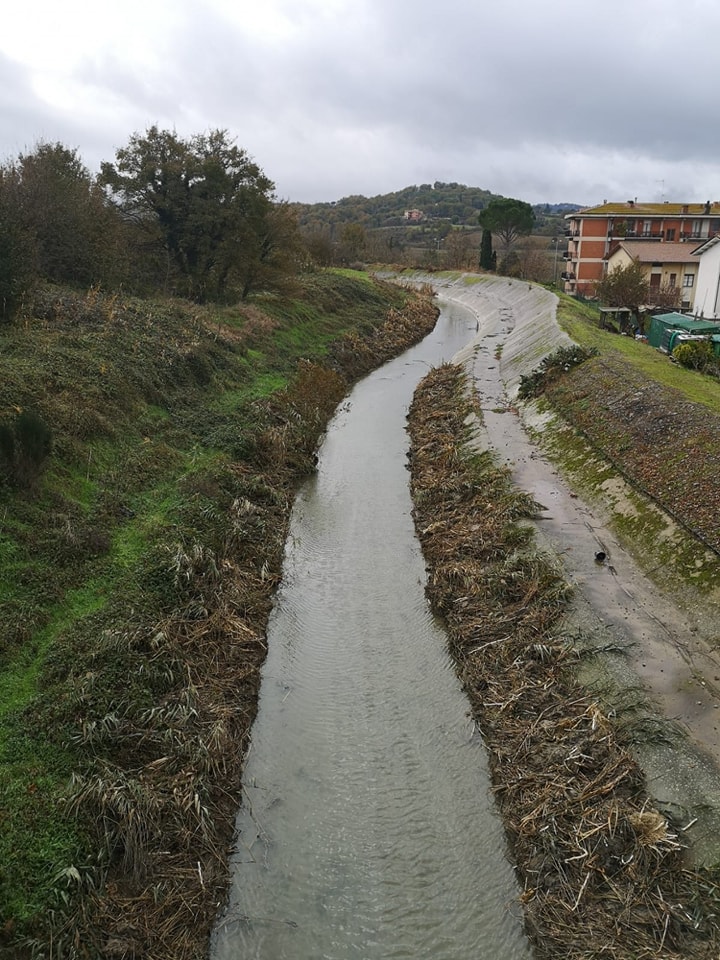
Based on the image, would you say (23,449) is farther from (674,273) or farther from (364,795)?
(674,273)

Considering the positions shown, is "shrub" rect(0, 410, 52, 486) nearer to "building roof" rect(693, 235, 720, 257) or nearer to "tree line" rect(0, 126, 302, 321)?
"tree line" rect(0, 126, 302, 321)

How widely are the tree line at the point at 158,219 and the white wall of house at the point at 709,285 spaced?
92.8ft

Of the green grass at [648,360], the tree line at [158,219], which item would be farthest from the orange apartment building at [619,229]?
the tree line at [158,219]

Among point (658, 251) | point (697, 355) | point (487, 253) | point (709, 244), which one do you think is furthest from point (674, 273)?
point (697, 355)

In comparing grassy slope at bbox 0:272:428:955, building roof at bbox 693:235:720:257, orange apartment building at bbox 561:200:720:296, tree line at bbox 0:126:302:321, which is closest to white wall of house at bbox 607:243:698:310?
orange apartment building at bbox 561:200:720:296

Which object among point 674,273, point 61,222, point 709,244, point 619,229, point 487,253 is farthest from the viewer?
point 487,253

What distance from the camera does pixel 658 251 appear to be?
6469 centimetres

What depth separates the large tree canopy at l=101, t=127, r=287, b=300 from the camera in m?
35.0

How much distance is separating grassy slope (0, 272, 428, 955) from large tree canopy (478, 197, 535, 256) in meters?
74.5

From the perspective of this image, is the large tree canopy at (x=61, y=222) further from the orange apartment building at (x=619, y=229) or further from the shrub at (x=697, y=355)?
the orange apartment building at (x=619, y=229)

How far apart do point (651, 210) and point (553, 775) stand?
8152 cm

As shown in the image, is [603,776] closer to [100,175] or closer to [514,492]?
[514,492]

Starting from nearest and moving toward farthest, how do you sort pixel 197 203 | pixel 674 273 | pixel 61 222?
pixel 61 222 < pixel 197 203 < pixel 674 273

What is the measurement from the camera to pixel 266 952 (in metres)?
7.89
